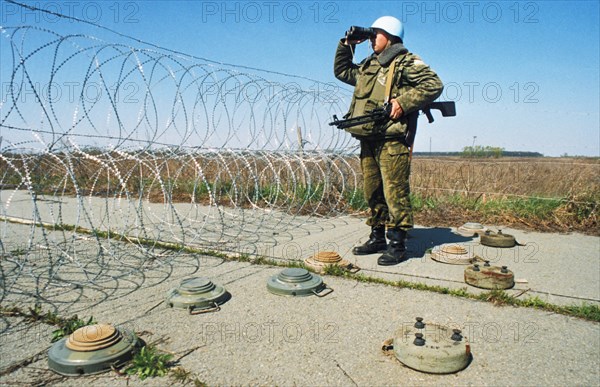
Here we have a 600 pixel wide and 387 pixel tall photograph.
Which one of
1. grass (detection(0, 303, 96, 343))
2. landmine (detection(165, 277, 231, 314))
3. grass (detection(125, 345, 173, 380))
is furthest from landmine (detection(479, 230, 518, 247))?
grass (detection(0, 303, 96, 343))

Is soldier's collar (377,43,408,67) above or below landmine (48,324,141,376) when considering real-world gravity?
above

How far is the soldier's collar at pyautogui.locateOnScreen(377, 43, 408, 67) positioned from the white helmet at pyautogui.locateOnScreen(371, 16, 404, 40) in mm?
143

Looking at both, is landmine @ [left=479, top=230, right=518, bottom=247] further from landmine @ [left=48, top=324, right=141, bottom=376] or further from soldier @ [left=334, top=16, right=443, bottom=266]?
landmine @ [left=48, top=324, right=141, bottom=376]

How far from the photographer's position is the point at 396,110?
477cm

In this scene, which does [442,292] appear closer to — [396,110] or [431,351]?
[431,351]

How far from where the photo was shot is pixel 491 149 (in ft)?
197

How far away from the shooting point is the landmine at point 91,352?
2.53 meters

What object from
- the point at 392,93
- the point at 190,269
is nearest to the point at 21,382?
the point at 190,269

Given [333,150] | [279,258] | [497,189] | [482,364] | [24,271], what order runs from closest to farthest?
[482,364], [24,271], [279,258], [333,150], [497,189]

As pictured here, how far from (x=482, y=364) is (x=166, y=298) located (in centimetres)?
250

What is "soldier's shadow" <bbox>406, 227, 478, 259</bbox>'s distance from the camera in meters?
5.71

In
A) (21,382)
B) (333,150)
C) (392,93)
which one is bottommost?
(21,382)

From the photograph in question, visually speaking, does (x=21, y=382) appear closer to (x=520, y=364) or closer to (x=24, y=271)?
(x=24, y=271)

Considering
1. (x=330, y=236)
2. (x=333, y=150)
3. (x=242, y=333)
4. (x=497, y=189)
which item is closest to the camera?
(x=242, y=333)
